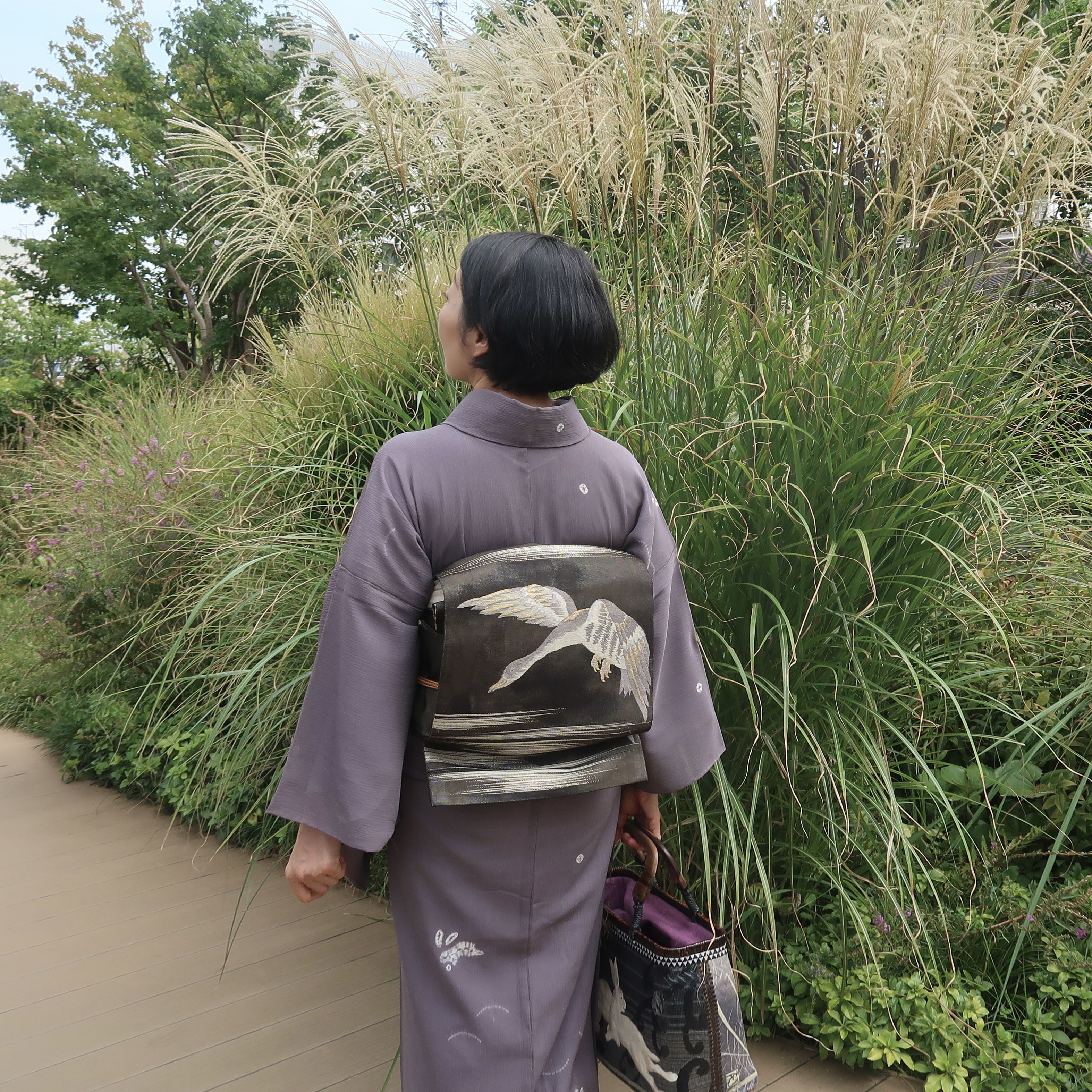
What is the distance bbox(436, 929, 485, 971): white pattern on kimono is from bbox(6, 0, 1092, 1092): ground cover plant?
67 cm

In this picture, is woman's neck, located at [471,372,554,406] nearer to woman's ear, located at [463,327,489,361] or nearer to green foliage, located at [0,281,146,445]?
woman's ear, located at [463,327,489,361]

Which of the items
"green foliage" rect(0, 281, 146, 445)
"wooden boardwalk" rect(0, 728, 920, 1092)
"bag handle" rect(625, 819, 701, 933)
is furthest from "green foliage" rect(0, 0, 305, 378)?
"bag handle" rect(625, 819, 701, 933)

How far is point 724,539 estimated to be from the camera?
2.06 meters

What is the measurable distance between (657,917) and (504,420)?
2.87 ft

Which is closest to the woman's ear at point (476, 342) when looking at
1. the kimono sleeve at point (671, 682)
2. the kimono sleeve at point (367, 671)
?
the kimono sleeve at point (367, 671)

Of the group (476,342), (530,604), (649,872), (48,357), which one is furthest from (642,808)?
(48,357)

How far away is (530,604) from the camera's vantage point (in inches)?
49.5

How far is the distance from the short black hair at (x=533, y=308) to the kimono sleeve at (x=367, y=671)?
0.23 m

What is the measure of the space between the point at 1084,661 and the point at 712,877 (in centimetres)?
113

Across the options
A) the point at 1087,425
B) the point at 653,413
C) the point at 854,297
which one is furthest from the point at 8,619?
the point at 1087,425

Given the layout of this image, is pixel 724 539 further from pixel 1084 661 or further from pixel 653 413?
pixel 1084 661

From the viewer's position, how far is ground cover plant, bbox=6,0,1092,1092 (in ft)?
6.48

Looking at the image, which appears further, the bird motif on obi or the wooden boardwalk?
the wooden boardwalk

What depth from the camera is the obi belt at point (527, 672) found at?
1.23 meters
